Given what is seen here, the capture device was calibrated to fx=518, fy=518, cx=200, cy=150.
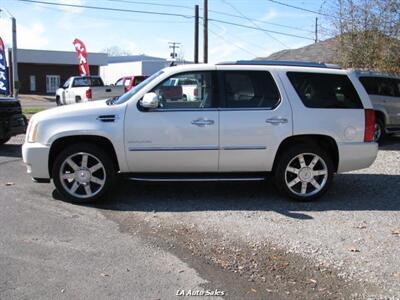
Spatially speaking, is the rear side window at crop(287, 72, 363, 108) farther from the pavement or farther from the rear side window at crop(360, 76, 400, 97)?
the rear side window at crop(360, 76, 400, 97)

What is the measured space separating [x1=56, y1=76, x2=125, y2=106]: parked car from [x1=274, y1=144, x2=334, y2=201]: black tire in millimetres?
17194

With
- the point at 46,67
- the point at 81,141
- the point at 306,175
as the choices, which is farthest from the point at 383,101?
the point at 46,67

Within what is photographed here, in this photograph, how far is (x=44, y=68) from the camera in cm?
5619

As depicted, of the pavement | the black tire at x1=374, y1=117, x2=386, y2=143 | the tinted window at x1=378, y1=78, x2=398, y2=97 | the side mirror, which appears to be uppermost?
the tinted window at x1=378, y1=78, x2=398, y2=97

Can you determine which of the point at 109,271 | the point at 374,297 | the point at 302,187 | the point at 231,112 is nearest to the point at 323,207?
the point at 302,187

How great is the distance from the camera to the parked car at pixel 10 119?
11.4 meters

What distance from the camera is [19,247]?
5219 mm

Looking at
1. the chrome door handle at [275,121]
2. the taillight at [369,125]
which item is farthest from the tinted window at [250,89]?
the taillight at [369,125]

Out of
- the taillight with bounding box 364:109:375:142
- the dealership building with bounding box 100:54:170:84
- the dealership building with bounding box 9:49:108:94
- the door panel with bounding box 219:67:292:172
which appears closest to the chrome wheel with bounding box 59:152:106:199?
the door panel with bounding box 219:67:292:172

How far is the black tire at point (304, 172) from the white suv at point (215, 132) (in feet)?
0.04

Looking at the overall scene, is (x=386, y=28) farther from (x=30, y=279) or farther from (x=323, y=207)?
(x=30, y=279)

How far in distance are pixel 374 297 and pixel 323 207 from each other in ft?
8.95

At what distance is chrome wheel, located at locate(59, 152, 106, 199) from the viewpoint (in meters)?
6.85

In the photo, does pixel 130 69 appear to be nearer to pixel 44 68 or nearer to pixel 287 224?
pixel 44 68
